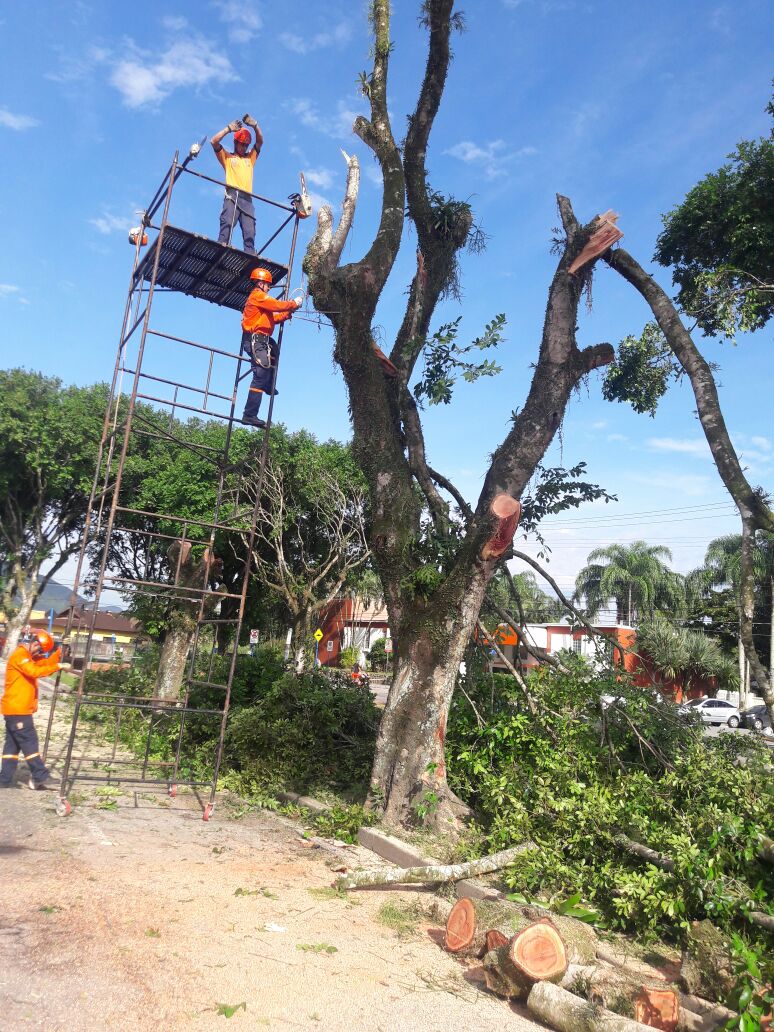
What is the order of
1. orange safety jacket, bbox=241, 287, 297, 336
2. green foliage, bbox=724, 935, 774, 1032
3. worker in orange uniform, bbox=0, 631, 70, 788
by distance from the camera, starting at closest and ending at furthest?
green foliage, bbox=724, 935, 774, 1032, orange safety jacket, bbox=241, 287, 297, 336, worker in orange uniform, bbox=0, 631, 70, 788

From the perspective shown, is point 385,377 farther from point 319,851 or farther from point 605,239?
point 319,851

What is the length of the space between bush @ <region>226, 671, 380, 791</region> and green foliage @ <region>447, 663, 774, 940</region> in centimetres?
172

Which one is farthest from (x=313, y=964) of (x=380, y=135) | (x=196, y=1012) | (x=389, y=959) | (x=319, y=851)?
(x=380, y=135)

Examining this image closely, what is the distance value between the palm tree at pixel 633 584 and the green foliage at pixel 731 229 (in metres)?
29.7

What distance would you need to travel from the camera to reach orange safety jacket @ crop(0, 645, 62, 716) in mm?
8328

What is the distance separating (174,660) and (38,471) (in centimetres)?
1150

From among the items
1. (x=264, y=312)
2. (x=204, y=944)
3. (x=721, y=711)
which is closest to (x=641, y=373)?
(x=264, y=312)

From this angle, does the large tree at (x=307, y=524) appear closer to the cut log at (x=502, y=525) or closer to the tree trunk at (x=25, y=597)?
the tree trunk at (x=25, y=597)

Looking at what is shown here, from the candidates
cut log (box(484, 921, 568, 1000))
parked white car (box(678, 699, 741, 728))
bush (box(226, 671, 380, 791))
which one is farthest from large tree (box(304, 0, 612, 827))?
parked white car (box(678, 699, 741, 728))

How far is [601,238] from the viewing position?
25.0 feet

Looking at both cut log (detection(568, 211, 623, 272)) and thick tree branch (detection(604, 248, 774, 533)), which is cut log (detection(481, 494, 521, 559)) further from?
cut log (detection(568, 211, 623, 272))

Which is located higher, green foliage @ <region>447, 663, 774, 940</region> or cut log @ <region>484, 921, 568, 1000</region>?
green foliage @ <region>447, 663, 774, 940</region>

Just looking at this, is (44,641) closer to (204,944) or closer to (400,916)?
(204,944)

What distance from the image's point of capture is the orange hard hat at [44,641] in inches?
338
